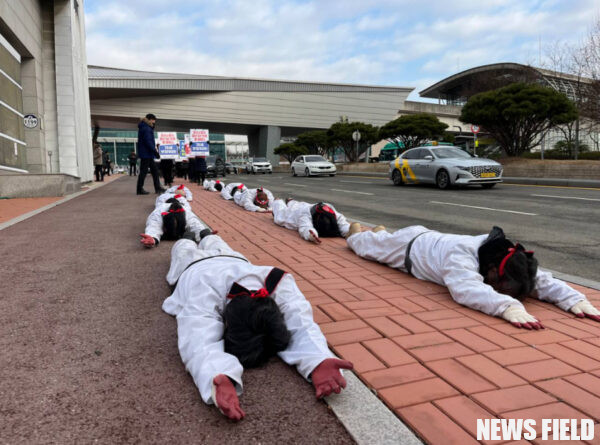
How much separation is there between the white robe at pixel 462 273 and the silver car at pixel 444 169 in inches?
425

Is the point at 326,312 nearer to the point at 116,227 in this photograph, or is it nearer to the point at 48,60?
the point at 116,227

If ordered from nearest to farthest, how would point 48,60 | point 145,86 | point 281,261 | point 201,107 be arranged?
point 281,261, point 48,60, point 145,86, point 201,107

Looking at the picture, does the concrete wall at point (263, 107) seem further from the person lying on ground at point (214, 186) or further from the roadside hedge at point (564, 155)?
the person lying on ground at point (214, 186)

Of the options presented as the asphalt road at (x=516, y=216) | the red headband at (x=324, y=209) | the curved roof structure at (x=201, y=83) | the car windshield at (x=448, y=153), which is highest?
the curved roof structure at (x=201, y=83)

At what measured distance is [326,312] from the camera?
10.1ft

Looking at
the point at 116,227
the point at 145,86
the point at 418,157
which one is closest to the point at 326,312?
the point at 116,227

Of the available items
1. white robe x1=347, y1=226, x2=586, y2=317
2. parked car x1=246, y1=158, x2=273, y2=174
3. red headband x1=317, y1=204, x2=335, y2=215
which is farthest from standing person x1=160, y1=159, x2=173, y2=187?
parked car x1=246, y1=158, x2=273, y2=174

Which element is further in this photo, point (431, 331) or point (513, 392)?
point (431, 331)

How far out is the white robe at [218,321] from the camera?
2027mm

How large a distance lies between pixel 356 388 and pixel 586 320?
2.00 m

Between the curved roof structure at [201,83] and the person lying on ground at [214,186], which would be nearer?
the person lying on ground at [214,186]

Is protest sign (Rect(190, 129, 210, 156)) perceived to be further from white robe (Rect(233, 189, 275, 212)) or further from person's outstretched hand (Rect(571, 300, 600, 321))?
person's outstretched hand (Rect(571, 300, 600, 321))

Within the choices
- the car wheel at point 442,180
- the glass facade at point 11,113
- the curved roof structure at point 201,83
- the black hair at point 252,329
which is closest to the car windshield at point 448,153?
the car wheel at point 442,180

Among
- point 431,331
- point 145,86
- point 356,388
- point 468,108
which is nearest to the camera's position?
point 356,388
